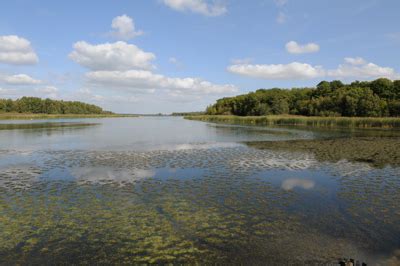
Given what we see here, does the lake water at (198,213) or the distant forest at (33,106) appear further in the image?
the distant forest at (33,106)

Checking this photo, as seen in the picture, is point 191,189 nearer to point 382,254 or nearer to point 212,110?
point 382,254

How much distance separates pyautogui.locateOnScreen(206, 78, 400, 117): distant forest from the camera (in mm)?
79625

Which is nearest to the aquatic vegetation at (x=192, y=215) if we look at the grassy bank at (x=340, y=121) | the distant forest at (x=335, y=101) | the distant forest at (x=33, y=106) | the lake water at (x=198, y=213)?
the lake water at (x=198, y=213)

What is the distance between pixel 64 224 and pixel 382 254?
9.09m

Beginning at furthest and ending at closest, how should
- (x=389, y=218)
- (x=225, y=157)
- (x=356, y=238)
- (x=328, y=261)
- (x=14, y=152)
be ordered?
(x=14, y=152) → (x=225, y=157) → (x=389, y=218) → (x=356, y=238) → (x=328, y=261)

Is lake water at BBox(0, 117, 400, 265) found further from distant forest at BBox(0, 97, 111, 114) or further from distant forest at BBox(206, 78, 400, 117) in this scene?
distant forest at BBox(0, 97, 111, 114)

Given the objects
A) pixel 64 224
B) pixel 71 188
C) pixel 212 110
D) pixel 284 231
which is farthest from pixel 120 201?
pixel 212 110

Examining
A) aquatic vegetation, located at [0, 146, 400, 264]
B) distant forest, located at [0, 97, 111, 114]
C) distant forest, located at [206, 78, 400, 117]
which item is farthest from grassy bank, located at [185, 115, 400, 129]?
distant forest, located at [0, 97, 111, 114]

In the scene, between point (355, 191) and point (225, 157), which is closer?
point (355, 191)

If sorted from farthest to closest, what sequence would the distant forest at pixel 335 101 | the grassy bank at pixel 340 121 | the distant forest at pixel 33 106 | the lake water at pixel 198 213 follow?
the distant forest at pixel 33 106, the distant forest at pixel 335 101, the grassy bank at pixel 340 121, the lake water at pixel 198 213

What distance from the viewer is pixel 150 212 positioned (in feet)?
32.6

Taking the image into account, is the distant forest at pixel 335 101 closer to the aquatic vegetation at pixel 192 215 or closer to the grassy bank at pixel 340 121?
the grassy bank at pixel 340 121

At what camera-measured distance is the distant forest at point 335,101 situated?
7962 cm

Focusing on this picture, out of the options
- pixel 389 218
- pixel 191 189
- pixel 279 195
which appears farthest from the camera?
pixel 191 189
